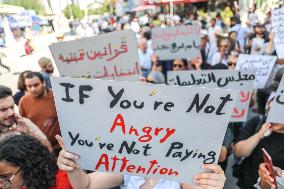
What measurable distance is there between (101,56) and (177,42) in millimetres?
2373

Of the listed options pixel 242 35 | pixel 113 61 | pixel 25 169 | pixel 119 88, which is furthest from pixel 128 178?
pixel 242 35

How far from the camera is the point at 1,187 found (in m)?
1.83

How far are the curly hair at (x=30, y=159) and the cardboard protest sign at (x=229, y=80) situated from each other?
6.20ft

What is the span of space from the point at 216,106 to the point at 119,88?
Answer: 18.3 inches

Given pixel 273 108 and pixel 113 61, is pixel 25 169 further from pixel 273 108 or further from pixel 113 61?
pixel 113 61

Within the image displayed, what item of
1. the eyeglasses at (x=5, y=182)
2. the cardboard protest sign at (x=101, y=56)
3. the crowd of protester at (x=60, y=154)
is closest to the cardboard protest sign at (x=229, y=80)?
the crowd of protester at (x=60, y=154)

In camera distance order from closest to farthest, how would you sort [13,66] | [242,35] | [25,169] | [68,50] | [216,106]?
1. [216,106]
2. [25,169]
3. [68,50]
4. [242,35]
5. [13,66]

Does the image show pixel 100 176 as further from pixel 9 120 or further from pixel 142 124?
pixel 9 120

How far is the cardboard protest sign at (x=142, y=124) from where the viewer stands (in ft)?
5.34

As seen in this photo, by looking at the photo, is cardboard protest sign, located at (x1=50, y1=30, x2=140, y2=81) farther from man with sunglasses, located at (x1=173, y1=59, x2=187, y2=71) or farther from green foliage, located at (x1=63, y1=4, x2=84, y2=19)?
green foliage, located at (x1=63, y1=4, x2=84, y2=19)

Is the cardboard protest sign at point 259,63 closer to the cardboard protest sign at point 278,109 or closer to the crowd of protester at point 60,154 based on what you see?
the crowd of protester at point 60,154

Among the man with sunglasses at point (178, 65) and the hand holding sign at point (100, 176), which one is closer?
the hand holding sign at point (100, 176)

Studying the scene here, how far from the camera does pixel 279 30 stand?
5.40 m

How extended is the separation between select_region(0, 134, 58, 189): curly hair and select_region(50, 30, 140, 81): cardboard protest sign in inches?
70.6
